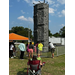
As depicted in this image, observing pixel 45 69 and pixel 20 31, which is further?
pixel 20 31

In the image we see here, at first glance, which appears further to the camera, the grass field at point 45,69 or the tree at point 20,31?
the tree at point 20,31

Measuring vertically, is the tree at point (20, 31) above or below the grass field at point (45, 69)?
above

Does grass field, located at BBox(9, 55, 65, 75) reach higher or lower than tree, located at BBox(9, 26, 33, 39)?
lower

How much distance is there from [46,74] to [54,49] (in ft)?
13.6

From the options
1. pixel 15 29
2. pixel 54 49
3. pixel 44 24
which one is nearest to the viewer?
pixel 54 49

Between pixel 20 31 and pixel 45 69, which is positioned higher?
pixel 20 31

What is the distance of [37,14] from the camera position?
10.8m

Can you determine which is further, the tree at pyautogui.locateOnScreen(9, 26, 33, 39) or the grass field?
the tree at pyautogui.locateOnScreen(9, 26, 33, 39)
